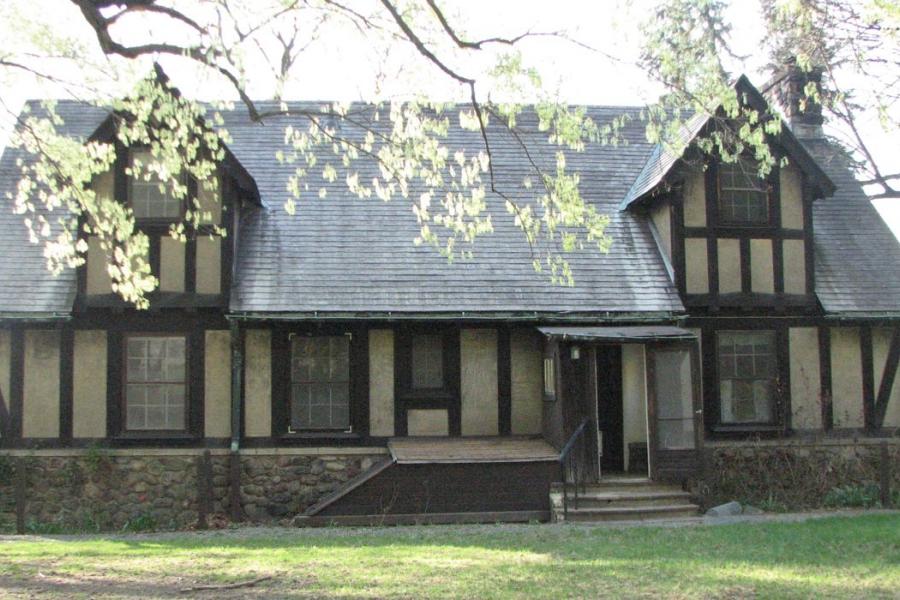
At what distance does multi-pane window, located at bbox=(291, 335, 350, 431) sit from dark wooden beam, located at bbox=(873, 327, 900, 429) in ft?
31.0

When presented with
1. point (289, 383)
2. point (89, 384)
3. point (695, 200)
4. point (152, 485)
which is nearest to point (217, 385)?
point (289, 383)

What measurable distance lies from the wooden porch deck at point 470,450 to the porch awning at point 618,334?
1.89m

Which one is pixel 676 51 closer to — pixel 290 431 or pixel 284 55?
pixel 284 55

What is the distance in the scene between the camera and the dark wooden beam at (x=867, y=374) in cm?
1667

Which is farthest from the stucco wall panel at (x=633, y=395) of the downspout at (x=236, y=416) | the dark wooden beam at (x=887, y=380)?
the downspout at (x=236, y=416)

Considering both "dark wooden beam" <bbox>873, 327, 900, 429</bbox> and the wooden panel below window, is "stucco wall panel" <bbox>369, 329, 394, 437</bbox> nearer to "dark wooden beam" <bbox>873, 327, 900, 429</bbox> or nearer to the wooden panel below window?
the wooden panel below window

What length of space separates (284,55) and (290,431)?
22.7 ft

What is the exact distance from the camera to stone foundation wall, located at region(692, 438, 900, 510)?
1576 centimetres

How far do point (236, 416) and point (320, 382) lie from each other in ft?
4.96

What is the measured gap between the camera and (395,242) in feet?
56.0

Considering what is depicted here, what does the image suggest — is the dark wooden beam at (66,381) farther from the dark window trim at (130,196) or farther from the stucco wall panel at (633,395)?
the stucco wall panel at (633,395)

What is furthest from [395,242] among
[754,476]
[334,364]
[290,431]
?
[754,476]

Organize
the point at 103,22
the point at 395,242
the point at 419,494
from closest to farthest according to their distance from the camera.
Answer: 1. the point at 103,22
2. the point at 419,494
3. the point at 395,242

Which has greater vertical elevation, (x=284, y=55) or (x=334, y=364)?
(x=284, y=55)
